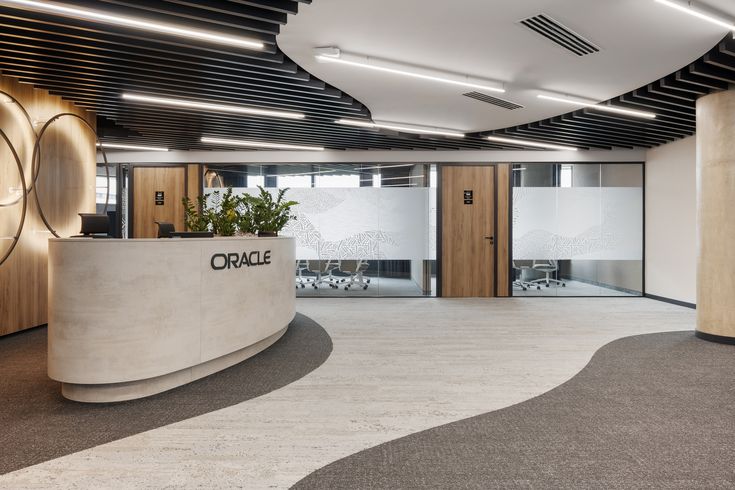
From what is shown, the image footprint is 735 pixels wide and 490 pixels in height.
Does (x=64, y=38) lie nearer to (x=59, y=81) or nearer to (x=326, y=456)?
(x=59, y=81)

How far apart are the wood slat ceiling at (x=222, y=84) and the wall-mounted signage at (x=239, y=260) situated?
81.1 inches

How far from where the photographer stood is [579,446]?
117 inches

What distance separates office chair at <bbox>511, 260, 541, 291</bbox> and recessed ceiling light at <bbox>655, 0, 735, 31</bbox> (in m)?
6.48

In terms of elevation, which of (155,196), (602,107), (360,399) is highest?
(602,107)

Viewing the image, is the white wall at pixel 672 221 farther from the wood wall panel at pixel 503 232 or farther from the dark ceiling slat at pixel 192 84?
the dark ceiling slat at pixel 192 84

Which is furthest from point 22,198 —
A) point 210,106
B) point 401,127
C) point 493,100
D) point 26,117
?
point 493,100

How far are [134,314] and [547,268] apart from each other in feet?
28.8

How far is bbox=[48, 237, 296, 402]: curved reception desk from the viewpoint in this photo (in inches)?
140

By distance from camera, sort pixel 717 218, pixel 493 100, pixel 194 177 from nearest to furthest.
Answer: pixel 717 218
pixel 493 100
pixel 194 177

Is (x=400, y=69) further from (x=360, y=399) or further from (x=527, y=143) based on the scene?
(x=527, y=143)

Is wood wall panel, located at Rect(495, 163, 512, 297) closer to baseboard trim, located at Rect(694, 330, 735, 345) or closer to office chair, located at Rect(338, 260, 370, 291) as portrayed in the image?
office chair, located at Rect(338, 260, 370, 291)

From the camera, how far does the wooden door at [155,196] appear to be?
10.5 m

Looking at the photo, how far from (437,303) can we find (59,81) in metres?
6.98

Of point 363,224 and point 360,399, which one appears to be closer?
point 360,399
